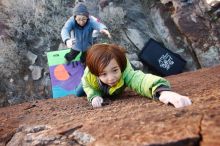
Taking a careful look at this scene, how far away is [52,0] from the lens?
6.45 metres

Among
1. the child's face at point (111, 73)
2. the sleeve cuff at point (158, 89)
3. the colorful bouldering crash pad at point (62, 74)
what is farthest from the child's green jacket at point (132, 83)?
the colorful bouldering crash pad at point (62, 74)

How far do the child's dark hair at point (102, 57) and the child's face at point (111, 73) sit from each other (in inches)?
0.9

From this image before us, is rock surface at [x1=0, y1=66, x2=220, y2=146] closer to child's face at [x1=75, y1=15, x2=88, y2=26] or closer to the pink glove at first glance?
the pink glove

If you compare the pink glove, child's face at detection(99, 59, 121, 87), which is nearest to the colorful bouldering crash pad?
the pink glove

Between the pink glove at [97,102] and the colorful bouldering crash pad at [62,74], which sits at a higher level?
the pink glove at [97,102]

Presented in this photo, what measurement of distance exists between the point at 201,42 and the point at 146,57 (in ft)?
2.94

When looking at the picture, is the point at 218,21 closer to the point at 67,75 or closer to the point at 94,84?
the point at 67,75

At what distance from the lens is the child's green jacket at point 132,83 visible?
96.7 inches

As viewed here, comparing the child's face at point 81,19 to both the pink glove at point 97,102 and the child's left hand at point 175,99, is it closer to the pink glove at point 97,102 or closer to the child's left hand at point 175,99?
the pink glove at point 97,102

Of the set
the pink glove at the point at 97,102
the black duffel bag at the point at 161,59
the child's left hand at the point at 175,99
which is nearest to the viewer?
the child's left hand at the point at 175,99

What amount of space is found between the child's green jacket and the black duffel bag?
287 cm

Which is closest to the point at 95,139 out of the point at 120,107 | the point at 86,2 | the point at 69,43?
the point at 120,107

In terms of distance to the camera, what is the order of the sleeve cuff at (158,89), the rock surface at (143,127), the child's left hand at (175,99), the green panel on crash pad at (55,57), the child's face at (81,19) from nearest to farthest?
the rock surface at (143,127)
the child's left hand at (175,99)
the sleeve cuff at (158,89)
the child's face at (81,19)
the green panel on crash pad at (55,57)

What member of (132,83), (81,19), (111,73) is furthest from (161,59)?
(111,73)
